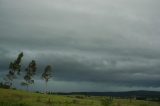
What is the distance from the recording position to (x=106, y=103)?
274 ft

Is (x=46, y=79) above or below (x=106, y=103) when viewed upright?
above

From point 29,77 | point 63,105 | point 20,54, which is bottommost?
point 63,105

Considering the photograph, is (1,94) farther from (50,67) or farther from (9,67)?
(50,67)

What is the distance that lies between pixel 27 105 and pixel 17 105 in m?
2.79

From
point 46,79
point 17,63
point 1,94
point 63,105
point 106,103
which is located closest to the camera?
point 106,103

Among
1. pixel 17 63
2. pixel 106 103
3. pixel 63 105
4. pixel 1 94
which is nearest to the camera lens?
pixel 106 103

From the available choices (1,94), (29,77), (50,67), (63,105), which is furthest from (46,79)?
(63,105)

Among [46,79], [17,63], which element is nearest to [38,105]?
[17,63]

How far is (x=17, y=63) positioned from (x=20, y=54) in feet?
16.7

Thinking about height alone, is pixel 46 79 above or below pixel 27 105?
above

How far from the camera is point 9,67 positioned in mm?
158750

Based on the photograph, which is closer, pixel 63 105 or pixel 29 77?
pixel 63 105

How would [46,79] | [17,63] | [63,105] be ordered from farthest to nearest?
[46,79]
[17,63]
[63,105]

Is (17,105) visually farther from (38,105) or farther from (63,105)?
(63,105)
